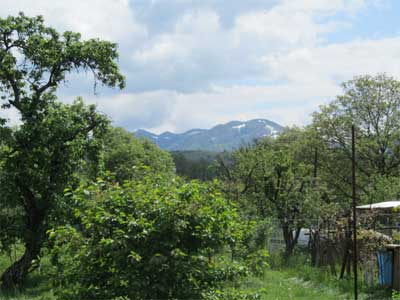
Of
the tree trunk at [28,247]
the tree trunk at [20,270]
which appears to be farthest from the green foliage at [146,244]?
the tree trunk at [20,270]

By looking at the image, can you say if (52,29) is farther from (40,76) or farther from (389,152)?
(389,152)

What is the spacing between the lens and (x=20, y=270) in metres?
14.9

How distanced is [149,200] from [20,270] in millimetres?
11341

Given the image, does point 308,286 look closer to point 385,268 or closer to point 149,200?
point 385,268

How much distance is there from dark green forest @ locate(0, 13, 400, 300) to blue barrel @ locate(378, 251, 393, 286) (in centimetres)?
42

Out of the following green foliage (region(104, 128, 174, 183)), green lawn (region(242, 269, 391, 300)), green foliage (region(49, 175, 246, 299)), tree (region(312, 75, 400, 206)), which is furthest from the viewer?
green foliage (region(104, 128, 174, 183))

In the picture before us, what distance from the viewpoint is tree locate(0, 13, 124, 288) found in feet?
48.4

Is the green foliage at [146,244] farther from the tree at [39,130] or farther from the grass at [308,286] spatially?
the tree at [39,130]

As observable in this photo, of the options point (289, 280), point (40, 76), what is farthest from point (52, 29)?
point (289, 280)

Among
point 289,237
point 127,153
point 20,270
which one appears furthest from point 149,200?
point 127,153

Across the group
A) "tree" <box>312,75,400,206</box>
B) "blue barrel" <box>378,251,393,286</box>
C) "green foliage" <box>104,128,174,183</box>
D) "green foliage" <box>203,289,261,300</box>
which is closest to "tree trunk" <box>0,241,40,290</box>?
"blue barrel" <box>378,251,393,286</box>

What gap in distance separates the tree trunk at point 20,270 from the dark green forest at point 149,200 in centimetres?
3

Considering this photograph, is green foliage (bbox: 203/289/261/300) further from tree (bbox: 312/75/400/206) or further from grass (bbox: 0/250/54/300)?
tree (bbox: 312/75/400/206)

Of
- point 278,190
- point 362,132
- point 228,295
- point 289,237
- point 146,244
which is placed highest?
point 362,132
